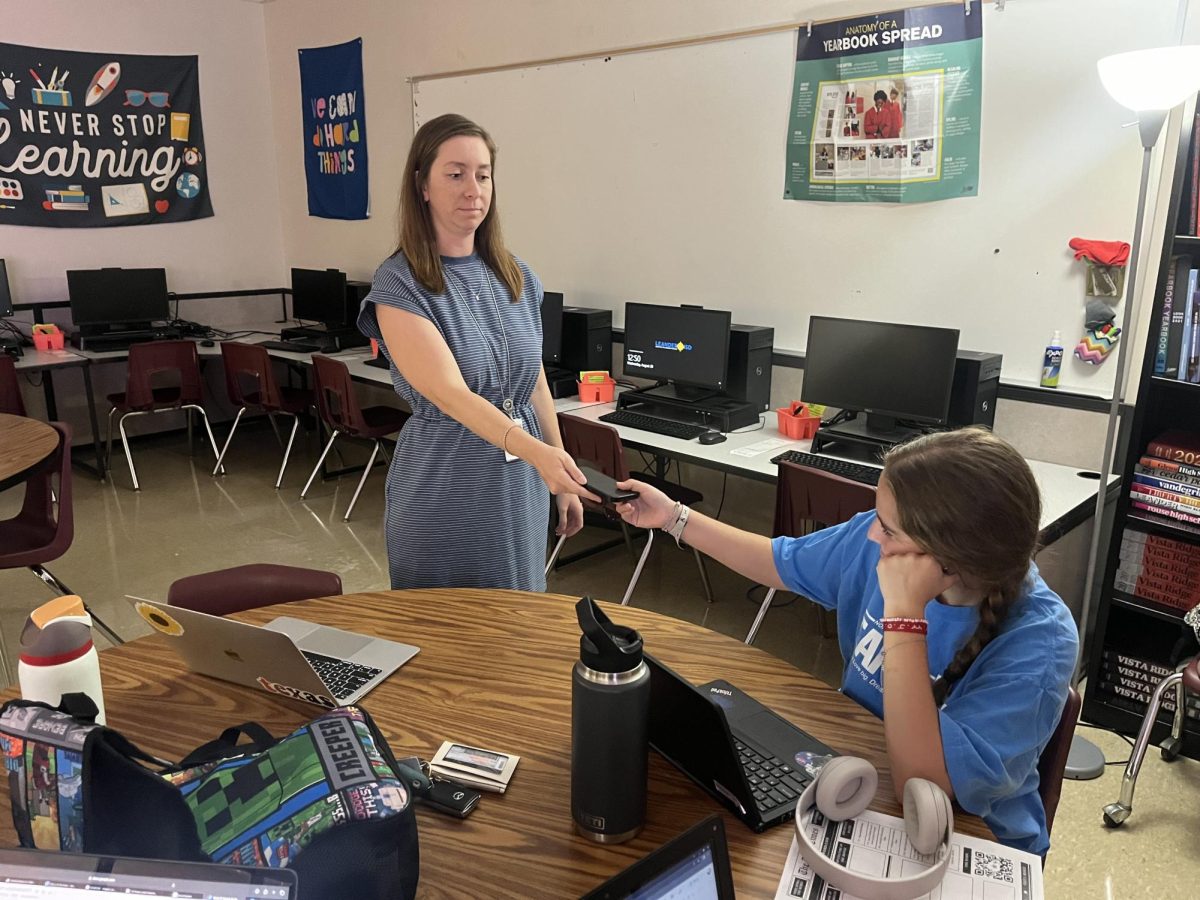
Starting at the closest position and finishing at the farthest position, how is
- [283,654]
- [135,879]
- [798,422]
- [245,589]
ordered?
[135,879]
[283,654]
[245,589]
[798,422]

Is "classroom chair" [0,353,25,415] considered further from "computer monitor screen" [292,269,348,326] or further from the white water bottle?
the white water bottle

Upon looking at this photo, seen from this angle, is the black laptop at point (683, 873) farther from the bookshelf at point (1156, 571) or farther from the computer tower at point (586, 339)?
the computer tower at point (586, 339)

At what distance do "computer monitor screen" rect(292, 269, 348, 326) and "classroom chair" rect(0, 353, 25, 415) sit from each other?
170cm

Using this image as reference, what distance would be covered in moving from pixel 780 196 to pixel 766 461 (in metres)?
1.21

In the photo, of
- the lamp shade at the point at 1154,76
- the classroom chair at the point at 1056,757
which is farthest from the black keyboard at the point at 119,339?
the classroom chair at the point at 1056,757

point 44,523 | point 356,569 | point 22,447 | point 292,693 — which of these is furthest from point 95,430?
point 292,693

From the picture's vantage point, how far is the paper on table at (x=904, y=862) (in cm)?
90

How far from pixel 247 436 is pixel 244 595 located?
4636 millimetres

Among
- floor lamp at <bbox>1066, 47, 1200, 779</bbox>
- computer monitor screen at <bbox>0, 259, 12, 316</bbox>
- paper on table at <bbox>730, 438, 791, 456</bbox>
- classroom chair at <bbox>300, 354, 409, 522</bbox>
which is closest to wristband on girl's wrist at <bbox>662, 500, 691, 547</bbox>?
floor lamp at <bbox>1066, 47, 1200, 779</bbox>

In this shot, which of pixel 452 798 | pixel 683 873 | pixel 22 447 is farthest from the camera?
pixel 22 447

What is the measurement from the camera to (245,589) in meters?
1.82

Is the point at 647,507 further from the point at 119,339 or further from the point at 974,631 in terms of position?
the point at 119,339

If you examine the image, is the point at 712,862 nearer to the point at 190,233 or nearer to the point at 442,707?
the point at 442,707

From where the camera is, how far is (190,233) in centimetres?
584
